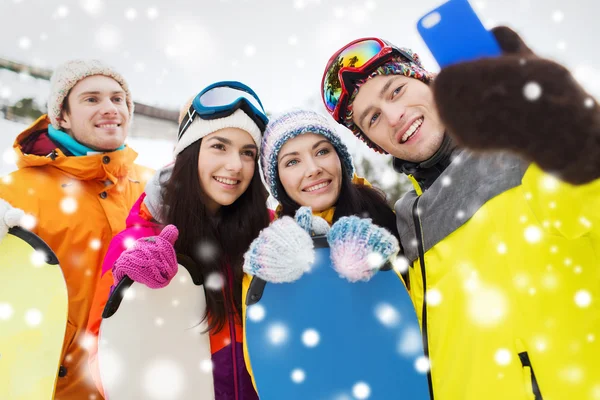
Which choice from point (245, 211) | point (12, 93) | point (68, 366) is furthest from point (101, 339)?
point (12, 93)

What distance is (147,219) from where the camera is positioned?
1.85 meters

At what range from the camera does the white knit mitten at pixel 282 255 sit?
1.24 m

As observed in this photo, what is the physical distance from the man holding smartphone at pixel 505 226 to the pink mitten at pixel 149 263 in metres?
0.91

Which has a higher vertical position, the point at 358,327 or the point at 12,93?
the point at 12,93

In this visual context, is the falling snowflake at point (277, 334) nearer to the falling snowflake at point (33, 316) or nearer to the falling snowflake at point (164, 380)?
the falling snowflake at point (164, 380)

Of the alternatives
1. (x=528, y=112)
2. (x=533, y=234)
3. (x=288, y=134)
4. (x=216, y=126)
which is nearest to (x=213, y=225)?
(x=216, y=126)

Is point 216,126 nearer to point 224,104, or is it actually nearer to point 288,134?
point 224,104

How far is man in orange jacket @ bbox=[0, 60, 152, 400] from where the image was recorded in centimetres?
200

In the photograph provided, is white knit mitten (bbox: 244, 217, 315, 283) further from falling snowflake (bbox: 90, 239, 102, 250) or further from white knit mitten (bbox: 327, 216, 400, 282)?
falling snowflake (bbox: 90, 239, 102, 250)

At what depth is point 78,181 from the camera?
2234 mm

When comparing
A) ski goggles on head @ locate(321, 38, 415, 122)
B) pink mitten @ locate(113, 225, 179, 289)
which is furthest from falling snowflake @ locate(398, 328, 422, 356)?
ski goggles on head @ locate(321, 38, 415, 122)

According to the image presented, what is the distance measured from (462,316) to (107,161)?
2054 millimetres

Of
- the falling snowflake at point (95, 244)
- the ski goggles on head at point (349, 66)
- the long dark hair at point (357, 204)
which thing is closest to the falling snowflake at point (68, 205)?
the falling snowflake at point (95, 244)

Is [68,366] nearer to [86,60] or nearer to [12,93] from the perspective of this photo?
[86,60]
